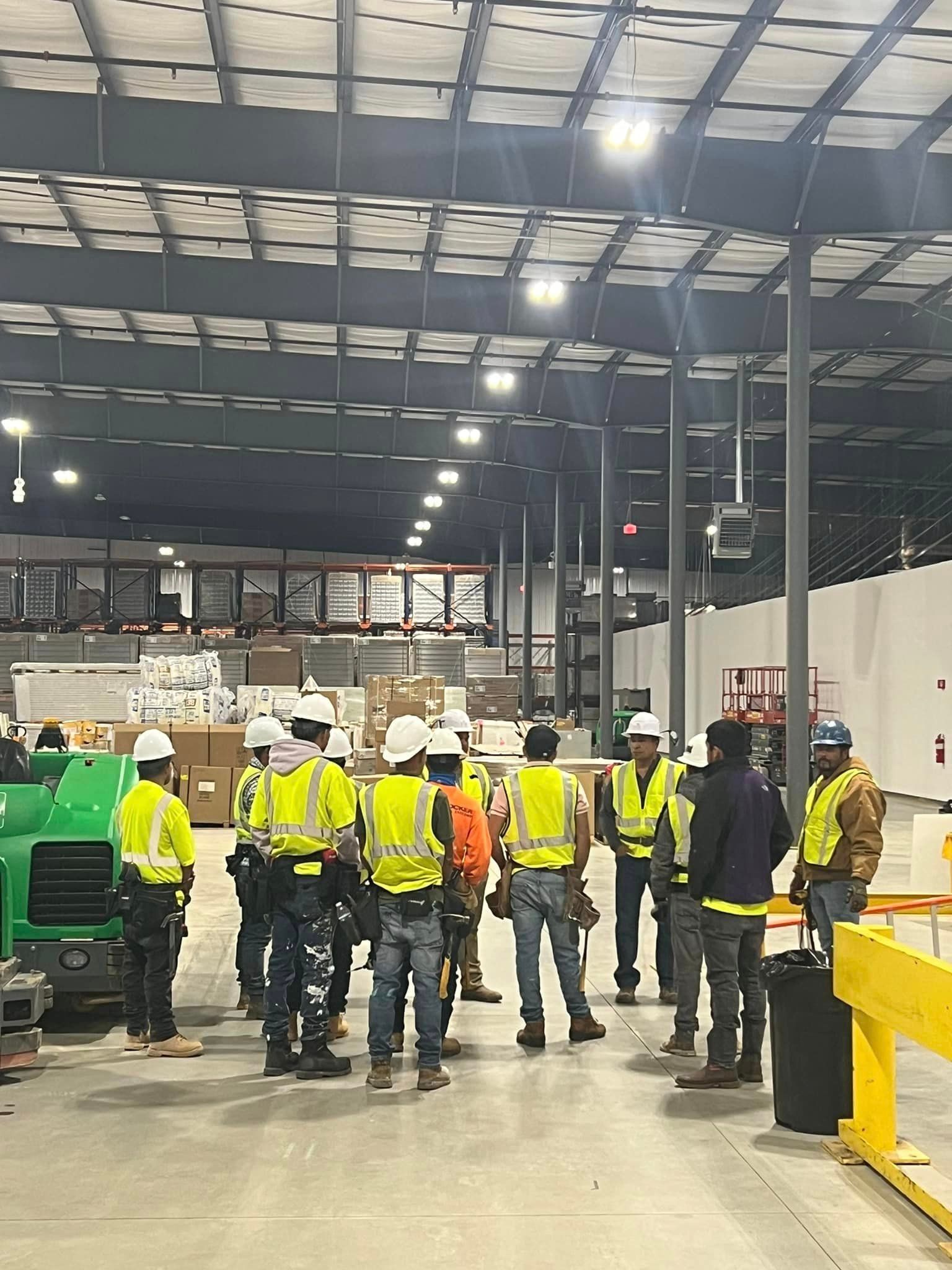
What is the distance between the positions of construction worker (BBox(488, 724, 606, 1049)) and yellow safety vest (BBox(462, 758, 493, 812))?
71 cm

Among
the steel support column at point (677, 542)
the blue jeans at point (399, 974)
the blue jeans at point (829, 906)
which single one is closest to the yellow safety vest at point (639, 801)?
the blue jeans at point (829, 906)

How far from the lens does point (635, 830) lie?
8.34m

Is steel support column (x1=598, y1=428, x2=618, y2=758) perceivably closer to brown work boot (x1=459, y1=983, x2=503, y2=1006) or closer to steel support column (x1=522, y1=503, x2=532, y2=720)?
steel support column (x1=522, y1=503, x2=532, y2=720)

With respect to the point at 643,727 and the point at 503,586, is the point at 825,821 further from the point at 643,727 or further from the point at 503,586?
the point at 503,586

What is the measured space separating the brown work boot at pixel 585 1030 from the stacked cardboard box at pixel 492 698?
65.7 feet

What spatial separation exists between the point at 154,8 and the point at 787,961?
10.4m

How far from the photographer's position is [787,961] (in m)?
6.17

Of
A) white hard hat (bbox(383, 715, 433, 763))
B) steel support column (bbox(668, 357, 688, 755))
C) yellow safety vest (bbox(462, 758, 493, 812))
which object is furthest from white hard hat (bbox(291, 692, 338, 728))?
steel support column (bbox(668, 357, 688, 755))

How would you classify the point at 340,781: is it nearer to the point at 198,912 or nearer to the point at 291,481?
the point at 198,912

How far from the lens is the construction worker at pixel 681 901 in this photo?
717 centimetres

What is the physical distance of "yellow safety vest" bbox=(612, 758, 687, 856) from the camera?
8.29 metres

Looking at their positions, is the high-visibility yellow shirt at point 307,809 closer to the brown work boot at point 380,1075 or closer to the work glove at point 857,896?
the brown work boot at point 380,1075

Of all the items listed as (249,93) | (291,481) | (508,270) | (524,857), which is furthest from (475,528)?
(524,857)

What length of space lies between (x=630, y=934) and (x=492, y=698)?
63.5ft
